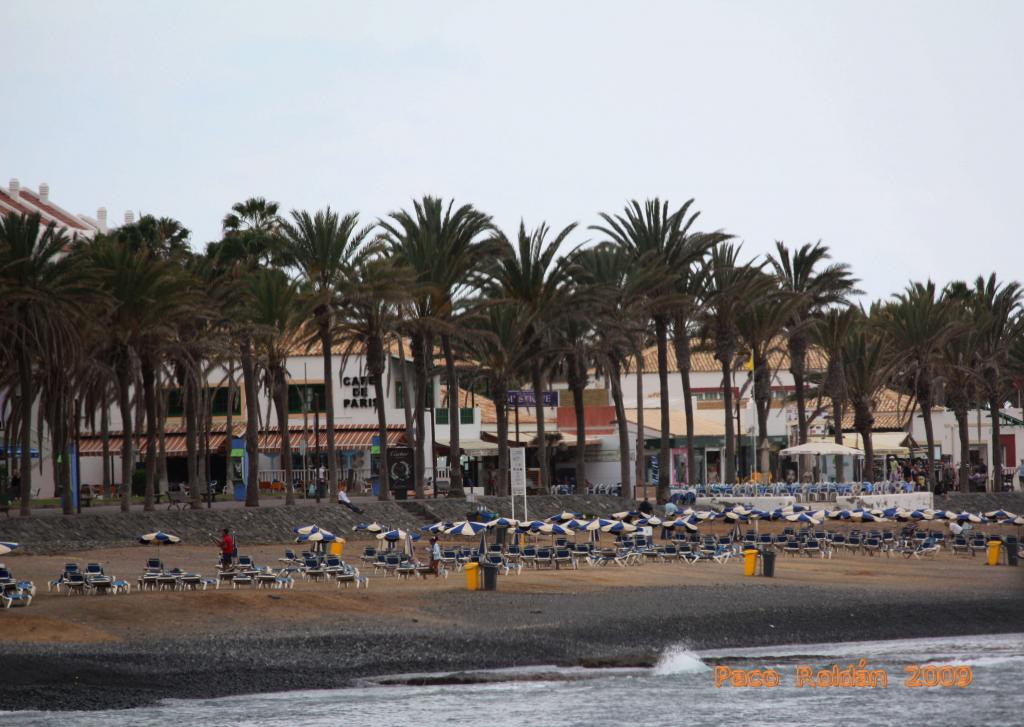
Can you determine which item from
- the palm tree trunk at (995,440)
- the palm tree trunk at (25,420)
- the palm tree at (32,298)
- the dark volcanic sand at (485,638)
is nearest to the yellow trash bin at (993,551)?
the dark volcanic sand at (485,638)

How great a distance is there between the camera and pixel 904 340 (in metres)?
69.3

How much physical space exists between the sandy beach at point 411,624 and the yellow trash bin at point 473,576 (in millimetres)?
397

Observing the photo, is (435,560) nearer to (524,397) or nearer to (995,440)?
(524,397)

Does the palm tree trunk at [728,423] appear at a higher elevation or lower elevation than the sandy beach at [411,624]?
higher

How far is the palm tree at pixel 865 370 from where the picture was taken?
223 feet

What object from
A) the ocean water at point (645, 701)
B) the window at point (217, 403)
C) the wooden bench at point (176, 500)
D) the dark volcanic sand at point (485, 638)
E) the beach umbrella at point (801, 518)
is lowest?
the ocean water at point (645, 701)

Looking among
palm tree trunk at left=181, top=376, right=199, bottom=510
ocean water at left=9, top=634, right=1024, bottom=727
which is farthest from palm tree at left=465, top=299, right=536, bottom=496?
ocean water at left=9, top=634, right=1024, bottom=727

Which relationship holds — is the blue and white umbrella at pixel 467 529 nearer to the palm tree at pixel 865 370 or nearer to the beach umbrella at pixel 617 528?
the beach umbrella at pixel 617 528

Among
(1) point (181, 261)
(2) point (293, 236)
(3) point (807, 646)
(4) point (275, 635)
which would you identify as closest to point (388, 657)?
(4) point (275, 635)

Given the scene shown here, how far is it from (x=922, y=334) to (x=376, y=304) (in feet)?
99.9

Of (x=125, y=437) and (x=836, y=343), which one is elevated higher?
(x=836, y=343)

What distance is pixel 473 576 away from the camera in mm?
35969

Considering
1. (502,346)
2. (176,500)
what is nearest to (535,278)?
(502,346)

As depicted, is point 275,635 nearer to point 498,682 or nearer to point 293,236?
point 498,682
